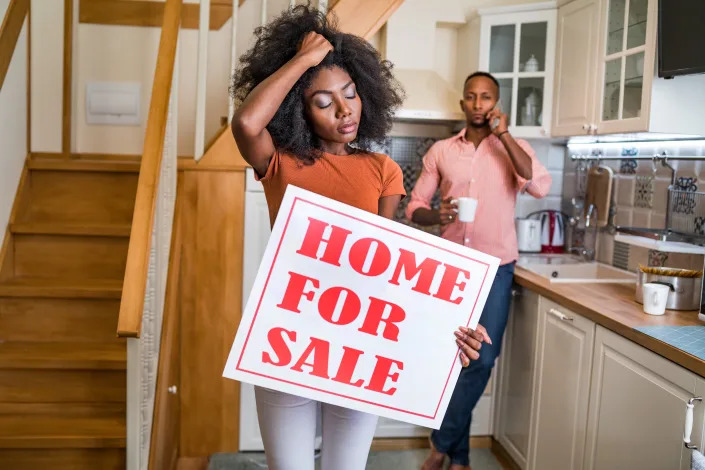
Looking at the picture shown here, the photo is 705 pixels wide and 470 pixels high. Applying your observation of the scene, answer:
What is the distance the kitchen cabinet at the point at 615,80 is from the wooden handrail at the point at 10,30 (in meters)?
2.30

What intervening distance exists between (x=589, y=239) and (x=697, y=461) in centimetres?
189

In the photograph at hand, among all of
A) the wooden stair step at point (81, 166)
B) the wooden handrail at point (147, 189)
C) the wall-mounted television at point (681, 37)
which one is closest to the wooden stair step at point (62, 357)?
the wooden handrail at point (147, 189)

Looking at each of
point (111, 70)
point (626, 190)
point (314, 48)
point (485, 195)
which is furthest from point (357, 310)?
point (111, 70)

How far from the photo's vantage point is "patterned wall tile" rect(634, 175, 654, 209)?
9.61ft

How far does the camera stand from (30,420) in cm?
259

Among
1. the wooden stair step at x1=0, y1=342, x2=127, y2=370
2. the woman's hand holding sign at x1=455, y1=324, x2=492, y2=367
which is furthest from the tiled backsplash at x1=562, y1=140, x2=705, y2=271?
the wooden stair step at x1=0, y1=342, x2=127, y2=370

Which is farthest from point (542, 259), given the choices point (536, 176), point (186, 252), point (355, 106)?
point (355, 106)

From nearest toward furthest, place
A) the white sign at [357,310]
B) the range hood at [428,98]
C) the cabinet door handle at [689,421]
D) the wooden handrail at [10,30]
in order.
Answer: the white sign at [357,310], the cabinet door handle at [689,421], the wooden handrail at [10,30], the range hood at [428,98]

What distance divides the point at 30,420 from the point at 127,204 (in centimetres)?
109

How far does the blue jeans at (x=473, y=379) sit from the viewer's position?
116 inches

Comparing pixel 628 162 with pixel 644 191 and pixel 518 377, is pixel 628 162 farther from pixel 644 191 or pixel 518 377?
pixel 518 377

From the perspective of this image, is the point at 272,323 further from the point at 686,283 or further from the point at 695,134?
the point at 695,134

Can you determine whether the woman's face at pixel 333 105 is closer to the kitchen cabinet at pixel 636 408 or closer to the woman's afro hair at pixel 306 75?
the woman's afro hair at pixel 306 75

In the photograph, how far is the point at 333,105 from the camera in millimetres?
1521
